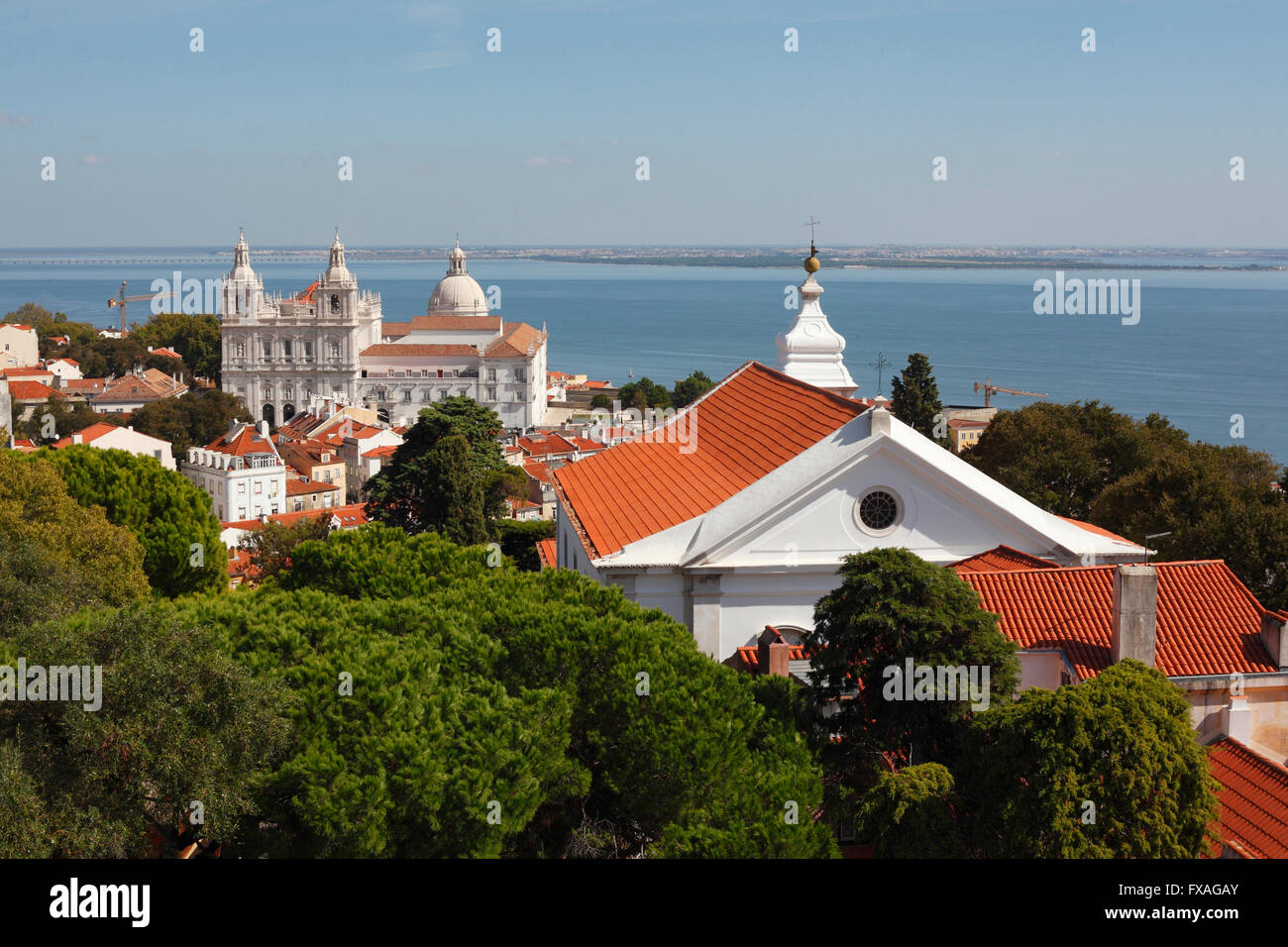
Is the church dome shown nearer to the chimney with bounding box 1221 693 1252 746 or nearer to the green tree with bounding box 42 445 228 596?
the green tree with bounding box 42 445 228 596

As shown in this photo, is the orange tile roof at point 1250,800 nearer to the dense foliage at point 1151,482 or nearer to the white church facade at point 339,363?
the dense foliage at point 1151,482

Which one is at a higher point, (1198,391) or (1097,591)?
(1198,391)

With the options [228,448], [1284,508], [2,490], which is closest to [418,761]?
[2,490]

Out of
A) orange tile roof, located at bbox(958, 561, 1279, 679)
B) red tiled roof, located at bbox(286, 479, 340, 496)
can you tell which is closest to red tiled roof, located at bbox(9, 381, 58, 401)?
red tiled roof, located at bbox(286, 479, 340, 496)

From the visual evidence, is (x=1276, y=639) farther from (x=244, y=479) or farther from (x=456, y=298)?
(x=456, y=298)

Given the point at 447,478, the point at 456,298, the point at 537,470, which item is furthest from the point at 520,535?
the point at 456,298

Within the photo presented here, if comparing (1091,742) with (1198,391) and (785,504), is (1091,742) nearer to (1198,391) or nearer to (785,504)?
(785,504)
